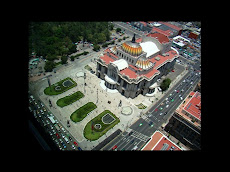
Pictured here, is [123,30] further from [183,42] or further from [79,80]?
[79,80]

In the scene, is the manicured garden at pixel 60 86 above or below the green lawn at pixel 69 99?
above

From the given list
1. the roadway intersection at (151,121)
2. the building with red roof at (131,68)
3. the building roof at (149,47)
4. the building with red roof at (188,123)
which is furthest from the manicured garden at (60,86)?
the building with red roof at (188,123)

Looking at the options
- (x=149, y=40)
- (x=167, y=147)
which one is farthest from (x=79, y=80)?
(x=167, y=147)

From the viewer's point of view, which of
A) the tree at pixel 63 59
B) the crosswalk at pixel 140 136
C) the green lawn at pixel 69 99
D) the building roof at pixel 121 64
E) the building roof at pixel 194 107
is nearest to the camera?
the building roof at pixel 194 107

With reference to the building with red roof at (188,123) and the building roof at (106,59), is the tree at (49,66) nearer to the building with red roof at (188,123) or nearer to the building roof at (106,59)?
the building roof at (106,59)

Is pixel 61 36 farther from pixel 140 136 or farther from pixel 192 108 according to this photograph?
pixel 192 108

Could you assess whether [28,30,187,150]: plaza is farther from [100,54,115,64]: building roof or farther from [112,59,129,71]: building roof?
[112,59,129,71]: building roof

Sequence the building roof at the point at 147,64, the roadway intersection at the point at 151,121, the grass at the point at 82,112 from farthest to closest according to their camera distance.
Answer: the building roof at the point at 147,64 < the grass at the point at 82,112 < the roadway intersection at the point at 151,121

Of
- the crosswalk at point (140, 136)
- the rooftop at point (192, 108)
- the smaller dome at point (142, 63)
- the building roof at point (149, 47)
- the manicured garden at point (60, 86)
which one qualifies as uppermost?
the building roof at point (149, 47)

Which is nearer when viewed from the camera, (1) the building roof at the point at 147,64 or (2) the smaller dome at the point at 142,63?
(1) the building roof at the point at 147,64
